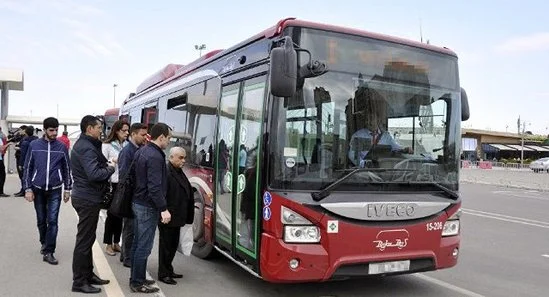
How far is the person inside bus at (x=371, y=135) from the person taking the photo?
189 inches

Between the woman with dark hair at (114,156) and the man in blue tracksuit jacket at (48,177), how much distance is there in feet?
1.94

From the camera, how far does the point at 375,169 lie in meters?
4.87

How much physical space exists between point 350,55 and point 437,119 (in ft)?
4.10

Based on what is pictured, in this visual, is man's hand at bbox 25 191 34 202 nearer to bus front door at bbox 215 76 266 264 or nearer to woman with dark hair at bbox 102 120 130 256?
woman with dark hair at bbox 102 120 130 256

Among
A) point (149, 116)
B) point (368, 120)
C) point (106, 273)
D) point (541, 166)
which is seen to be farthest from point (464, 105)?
point (541, 166)

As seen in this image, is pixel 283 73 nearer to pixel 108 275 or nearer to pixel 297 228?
pixel 297 228

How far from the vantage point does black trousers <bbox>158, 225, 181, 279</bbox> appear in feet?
18.8

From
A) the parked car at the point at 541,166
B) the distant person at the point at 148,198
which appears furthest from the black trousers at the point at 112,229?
the parked car at the point at 541,166

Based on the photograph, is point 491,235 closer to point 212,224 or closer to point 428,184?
point 428,184

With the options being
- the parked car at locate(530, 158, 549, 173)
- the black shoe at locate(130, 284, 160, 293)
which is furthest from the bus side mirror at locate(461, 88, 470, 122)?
the parked car at locate(530, 158, 549, 173)

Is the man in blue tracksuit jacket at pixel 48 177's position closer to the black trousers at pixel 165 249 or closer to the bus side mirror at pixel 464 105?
the black trousers at pixel 165 249

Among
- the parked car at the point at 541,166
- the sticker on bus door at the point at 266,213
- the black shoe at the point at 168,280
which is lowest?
the parked car at the point at 541,166

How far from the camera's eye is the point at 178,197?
5.62 metres

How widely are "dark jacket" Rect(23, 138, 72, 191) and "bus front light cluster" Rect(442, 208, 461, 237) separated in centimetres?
490
